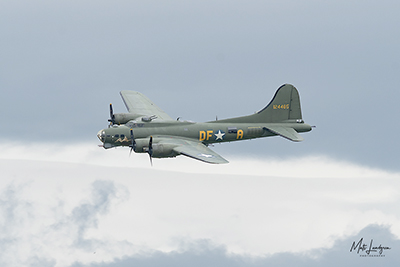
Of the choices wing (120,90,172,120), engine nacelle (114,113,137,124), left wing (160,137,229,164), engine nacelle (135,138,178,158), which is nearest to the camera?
left wing (160,137,229,164)

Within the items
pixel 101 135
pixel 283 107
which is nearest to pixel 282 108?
pixel 283 107

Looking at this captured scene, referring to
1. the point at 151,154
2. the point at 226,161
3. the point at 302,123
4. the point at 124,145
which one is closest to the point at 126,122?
the point at 124,145

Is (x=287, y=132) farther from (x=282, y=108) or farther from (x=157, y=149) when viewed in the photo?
(x=157, y=149)

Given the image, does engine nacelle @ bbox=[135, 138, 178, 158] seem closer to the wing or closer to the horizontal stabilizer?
the wing

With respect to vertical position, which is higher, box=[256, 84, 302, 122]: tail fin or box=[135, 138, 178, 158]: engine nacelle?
box=[256, 84, 302, 122]: tail fin

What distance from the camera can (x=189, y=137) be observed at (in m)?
55.7

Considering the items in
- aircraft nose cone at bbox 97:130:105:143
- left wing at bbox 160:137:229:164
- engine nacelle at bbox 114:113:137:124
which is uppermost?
engine nacelle at bbox 114:113:137:124

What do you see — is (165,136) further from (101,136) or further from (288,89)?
(288,89)

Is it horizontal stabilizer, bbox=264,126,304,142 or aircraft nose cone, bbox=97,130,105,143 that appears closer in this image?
aircraft nose cone, bbox=97,130,105,143

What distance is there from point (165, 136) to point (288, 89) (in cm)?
1349

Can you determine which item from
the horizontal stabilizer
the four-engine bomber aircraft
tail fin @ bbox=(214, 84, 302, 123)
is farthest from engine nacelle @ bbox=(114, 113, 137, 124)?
the horizontal stabilizer

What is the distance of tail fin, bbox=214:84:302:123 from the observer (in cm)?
5856

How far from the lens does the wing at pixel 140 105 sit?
198 feet

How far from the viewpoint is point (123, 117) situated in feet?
191
